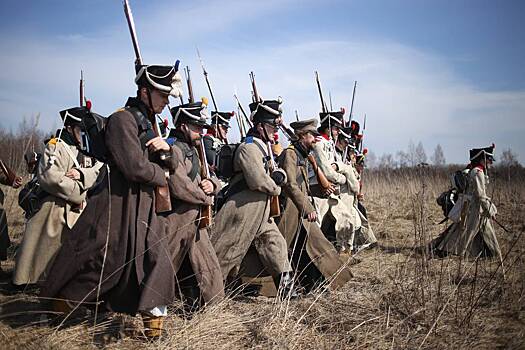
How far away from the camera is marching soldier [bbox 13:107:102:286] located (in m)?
5.07

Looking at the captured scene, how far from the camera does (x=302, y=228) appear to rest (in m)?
5.38

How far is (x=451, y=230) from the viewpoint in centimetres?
786

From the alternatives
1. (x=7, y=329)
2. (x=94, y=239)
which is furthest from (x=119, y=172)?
(x=7, y=329)

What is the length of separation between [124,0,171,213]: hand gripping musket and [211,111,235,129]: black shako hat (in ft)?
18.1

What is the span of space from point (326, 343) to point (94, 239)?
1773 millimetres

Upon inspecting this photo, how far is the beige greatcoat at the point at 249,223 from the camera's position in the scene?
488 cm

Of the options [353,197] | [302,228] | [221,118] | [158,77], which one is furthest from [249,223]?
[221,118]

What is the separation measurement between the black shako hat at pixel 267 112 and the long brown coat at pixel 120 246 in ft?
6.71

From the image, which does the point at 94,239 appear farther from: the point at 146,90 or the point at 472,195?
the point at 472,195

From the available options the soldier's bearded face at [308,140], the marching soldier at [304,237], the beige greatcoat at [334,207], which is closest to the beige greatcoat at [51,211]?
the marching soldier at [304,237]

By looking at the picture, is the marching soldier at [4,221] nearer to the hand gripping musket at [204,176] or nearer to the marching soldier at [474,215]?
the hand gripping musket at [204,176]

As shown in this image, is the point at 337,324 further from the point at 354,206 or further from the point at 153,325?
the point at 354,206

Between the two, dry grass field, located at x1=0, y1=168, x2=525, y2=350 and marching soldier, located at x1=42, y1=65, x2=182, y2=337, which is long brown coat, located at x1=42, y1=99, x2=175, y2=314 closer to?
marching soldier, located at x1=42, y1=65, x2=182, y2=337

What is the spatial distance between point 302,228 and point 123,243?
2.42 metres
